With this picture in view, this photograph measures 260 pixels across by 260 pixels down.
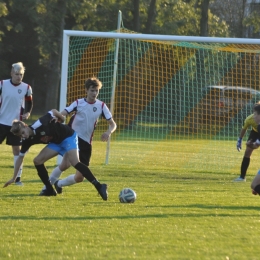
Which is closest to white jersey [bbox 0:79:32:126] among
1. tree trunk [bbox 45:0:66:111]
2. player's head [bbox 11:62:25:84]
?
player's head [bbox 11:62:25:84]

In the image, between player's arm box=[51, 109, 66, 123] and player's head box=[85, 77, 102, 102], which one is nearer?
player's arm box=[51, 109, 66, 123]

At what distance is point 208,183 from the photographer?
12.9 meters

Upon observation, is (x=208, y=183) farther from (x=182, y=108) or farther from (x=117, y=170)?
(x=182, y=108)

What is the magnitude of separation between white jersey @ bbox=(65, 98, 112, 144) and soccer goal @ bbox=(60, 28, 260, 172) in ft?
19.8

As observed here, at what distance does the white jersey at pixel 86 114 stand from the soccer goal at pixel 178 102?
6.04 meters

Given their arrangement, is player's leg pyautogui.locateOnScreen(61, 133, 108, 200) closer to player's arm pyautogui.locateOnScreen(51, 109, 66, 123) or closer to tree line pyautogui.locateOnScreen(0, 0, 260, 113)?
player's arm pyautogui.locateOnScreen(51, 109, 66, 123)

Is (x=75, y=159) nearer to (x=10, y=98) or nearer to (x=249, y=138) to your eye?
(x=10, y=98)

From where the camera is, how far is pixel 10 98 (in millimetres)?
11141

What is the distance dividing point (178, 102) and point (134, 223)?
15.3 m

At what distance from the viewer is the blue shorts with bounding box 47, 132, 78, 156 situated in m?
9.40

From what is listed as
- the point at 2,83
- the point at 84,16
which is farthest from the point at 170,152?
the point at 84,16

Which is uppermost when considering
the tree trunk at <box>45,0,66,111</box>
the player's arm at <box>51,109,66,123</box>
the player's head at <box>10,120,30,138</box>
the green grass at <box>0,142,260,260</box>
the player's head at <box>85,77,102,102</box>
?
the tree trunk at <box>45,0,66,111</box>

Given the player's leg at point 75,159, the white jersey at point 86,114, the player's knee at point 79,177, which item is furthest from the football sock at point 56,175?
the player's leg at point 75,159

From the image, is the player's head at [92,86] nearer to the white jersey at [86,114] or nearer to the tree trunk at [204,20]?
the white jersey at [86,114]
